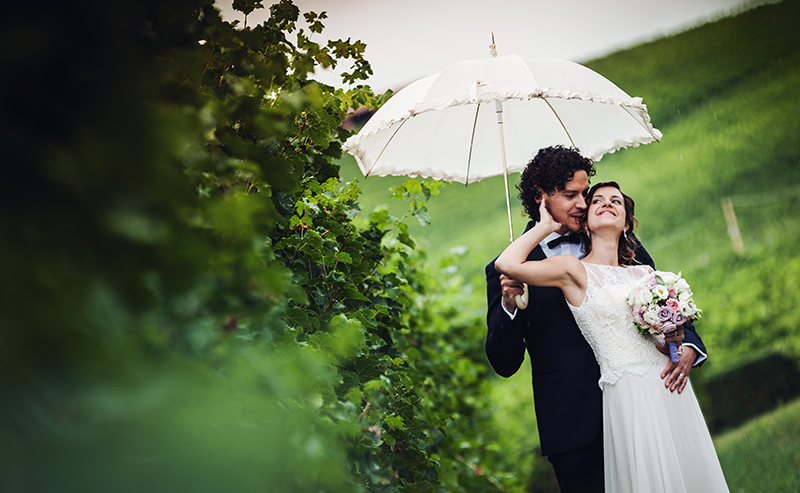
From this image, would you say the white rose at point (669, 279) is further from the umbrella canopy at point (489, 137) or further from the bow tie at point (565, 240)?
the umbrella canopy at point (489, 137)

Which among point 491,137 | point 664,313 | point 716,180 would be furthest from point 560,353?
point 716,180

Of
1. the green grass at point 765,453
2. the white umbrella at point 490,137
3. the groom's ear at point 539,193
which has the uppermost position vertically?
the white umbrella at point 490,137

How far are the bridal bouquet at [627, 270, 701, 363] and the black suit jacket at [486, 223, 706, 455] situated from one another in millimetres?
227

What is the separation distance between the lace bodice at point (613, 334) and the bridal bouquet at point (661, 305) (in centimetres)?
6

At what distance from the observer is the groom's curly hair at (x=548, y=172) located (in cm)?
274

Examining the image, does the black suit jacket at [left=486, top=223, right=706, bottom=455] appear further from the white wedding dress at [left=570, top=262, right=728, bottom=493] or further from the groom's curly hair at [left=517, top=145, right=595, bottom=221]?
the groom's curly hair at [left=517, top=145, right=595, bottom=221]

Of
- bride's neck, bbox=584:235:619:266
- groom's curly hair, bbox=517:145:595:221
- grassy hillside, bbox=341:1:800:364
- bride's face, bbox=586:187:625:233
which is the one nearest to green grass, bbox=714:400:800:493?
grassy hillside, bbox=341:1:800:364

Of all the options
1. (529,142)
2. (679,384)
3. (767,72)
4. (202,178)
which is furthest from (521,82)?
(767,72)

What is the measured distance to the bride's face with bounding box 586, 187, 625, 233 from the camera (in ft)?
8.82

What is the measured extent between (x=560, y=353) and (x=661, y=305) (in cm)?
48

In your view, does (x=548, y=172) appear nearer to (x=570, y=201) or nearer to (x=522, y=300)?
(x=570, y=201)

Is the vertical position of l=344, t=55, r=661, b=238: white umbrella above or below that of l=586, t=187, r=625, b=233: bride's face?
above

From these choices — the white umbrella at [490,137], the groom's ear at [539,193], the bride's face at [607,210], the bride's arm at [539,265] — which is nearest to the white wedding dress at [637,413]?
the bride's arm at [539,265]

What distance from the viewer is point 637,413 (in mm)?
2475
